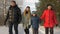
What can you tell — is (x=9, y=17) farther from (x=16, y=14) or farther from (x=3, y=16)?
(x=3, y=16)

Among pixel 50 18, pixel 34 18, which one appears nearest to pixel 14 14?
pixel 34 18

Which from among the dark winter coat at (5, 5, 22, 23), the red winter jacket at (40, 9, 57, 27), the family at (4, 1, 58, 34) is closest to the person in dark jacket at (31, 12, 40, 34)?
the family at (4, 1, 58, 34)

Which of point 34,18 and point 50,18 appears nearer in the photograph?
point 50,18

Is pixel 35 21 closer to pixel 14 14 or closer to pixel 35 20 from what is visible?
pixel 35 20

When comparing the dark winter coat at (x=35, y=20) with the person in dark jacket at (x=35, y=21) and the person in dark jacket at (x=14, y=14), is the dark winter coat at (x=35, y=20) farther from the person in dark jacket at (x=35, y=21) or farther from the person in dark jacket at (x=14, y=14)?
the person in dark jacket at (x=14, y=14)

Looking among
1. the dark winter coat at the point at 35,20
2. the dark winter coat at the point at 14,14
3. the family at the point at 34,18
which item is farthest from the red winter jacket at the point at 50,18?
the dark winter coat at the point at 14,14

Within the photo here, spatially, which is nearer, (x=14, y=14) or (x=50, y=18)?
(x=50, y=18)

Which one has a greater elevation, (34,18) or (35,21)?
(34,18)

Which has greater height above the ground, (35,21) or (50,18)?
(50,18)

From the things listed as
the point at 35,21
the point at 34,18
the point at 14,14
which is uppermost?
the point at 14,14

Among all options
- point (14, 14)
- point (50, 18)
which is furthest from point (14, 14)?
point (50, 18)

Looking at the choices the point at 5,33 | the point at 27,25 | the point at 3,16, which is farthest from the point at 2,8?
the point at 27,25

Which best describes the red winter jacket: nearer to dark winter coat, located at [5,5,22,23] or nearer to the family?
the family

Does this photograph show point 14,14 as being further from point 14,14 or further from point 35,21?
point 35,21
